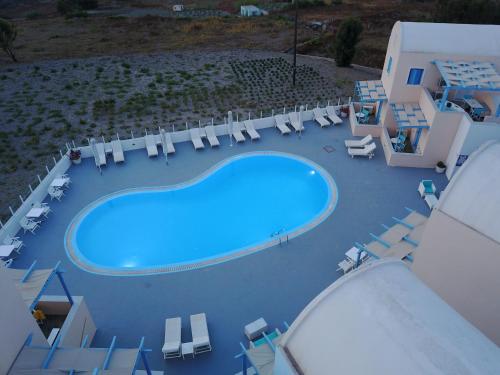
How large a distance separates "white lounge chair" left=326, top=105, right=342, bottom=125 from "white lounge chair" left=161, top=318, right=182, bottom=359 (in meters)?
14.9

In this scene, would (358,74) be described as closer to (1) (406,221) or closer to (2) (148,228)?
(1) (406,221)

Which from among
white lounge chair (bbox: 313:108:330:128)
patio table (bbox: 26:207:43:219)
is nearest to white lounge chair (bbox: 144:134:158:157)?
patio table (bbox: 26:207:43:219)

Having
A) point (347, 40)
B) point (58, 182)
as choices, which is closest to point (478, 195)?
point (58, 182)

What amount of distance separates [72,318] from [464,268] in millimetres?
10625

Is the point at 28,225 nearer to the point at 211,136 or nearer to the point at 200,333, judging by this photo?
the point at 200,333

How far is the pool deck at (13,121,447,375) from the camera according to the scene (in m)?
11.5

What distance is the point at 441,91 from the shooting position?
18.3 meters

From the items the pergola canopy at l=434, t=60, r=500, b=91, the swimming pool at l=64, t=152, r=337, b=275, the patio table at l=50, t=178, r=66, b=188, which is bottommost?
the swimming pool at l=64, t=152, r=337, b=275

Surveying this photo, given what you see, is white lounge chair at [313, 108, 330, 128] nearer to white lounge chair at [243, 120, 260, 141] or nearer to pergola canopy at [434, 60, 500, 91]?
white lounge chair at [243, 120, 260, 141]

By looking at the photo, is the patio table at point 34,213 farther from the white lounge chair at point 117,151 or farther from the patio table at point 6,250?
the white lounge chair at point 117,151

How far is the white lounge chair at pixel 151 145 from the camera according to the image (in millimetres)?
19283

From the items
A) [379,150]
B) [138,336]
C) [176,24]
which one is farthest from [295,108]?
[176,24]

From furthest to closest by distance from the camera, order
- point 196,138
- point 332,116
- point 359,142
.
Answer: point 332,116
point 196,138
point 359,142

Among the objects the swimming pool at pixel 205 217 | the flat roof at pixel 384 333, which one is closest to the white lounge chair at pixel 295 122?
the swimming pool at pixel 205 217
